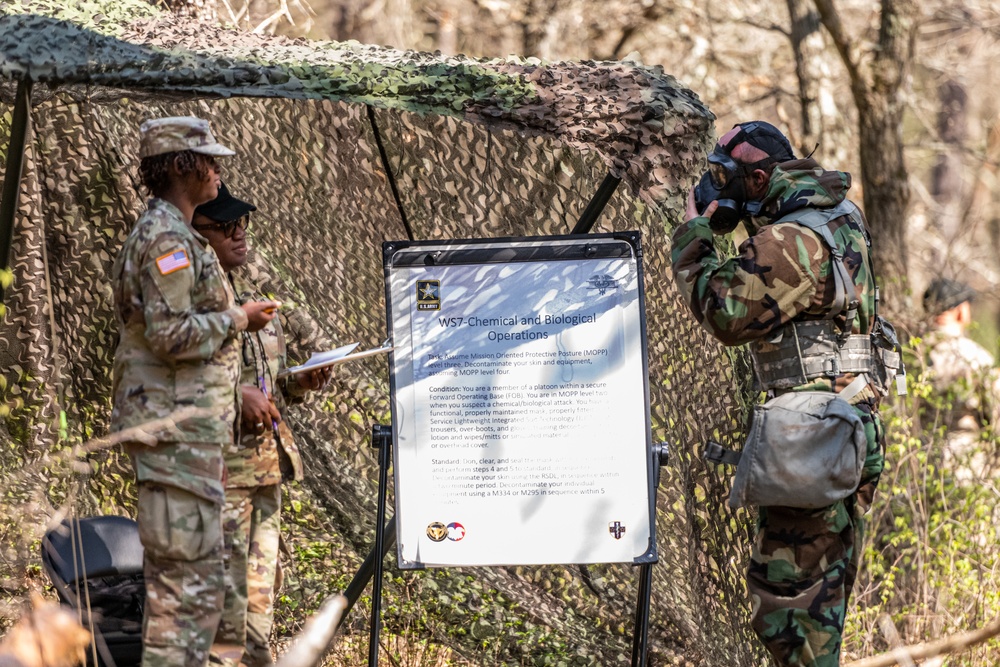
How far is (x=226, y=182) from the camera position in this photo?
14.5 feet

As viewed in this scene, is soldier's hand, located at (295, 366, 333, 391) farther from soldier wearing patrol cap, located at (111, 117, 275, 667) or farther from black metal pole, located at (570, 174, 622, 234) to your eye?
black metal pole, located at (570, 174, 622, 234)

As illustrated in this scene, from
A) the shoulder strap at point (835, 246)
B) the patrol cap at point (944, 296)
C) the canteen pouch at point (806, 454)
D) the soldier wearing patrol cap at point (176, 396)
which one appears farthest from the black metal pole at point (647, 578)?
the patrol cap at point (944, 296)

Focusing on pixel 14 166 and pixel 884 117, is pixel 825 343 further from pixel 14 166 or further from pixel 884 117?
pixel 884 117

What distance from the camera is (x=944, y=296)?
702cm

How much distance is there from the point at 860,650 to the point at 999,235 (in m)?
15.8

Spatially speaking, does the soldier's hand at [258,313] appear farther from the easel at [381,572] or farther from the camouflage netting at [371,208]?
the camouflage netting at [371,208]

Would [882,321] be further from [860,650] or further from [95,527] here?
[95,527]

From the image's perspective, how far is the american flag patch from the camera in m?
3.13

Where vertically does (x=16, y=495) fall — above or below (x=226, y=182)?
below

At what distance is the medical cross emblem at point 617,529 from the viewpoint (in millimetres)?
3746

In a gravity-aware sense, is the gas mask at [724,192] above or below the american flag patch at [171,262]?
above

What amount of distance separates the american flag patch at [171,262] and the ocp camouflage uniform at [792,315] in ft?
4.88

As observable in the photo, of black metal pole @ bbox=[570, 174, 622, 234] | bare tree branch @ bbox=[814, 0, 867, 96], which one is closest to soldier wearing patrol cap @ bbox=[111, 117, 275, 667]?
black metal pole @ bbox=[570, 174, 622, 234]

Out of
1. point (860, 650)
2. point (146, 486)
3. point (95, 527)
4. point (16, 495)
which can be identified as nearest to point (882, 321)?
point (860, 650)
